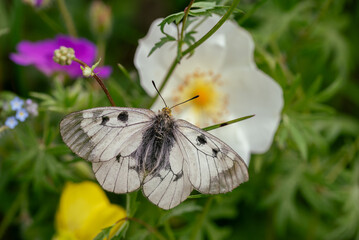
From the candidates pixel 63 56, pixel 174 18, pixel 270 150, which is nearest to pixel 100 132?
pixel 63 56

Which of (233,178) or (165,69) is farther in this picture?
(165,69)

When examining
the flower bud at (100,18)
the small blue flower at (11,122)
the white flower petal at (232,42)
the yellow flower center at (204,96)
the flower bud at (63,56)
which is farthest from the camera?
the flower bud at (100,18)

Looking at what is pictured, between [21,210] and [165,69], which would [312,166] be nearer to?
[165,69]

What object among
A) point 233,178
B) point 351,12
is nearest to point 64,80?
point 233,178

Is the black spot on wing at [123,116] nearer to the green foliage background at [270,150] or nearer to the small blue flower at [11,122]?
the green foliage background at [270,150]

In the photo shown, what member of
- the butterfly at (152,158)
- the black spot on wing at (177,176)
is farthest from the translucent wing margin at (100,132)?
the black spot on wing at (177,176)

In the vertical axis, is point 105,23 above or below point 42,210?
above

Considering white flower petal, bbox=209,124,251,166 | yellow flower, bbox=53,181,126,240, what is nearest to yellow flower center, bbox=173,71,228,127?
white flower petal, bbox=209,124,251,166

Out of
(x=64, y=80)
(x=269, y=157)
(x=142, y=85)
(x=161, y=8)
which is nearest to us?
(x=142, y=85)
